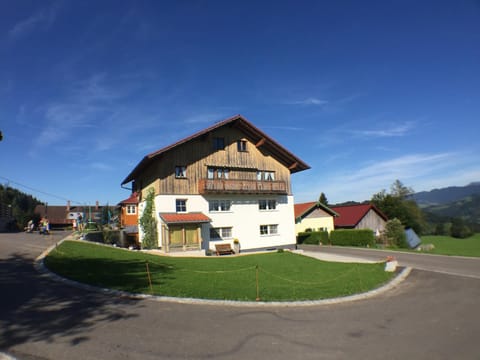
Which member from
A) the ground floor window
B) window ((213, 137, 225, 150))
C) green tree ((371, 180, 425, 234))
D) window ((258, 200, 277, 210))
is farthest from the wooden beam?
green tree ((371, 180, 425, 234))

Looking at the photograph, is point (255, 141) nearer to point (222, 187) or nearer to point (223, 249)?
point (222, 187)

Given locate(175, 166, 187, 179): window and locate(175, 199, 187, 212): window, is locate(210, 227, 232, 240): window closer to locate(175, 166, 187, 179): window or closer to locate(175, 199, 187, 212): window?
locate(175, 199, 187, 212): window

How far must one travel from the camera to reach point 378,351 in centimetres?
614

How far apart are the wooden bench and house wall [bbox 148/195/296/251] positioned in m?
0.40

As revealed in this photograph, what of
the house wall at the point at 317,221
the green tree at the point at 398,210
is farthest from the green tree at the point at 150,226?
the green tree at the point at 398,210

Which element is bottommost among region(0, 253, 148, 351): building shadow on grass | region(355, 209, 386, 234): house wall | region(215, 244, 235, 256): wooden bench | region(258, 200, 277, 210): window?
region(215, 244, 235, 256): wooden bench

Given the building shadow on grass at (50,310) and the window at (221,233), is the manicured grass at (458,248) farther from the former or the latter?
the building shadow on grass at (50,310)

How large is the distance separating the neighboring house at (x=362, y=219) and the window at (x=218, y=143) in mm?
22707

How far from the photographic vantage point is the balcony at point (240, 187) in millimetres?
25828

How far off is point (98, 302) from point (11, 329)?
226 cm

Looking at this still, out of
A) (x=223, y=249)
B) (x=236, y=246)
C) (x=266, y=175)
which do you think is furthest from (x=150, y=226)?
(x=266, y=175)

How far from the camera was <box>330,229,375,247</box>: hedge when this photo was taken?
3447cm

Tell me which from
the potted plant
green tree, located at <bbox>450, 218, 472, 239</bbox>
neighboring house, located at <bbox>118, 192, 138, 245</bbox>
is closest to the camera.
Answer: the potted plant

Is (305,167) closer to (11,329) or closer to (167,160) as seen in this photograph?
(167,160)
